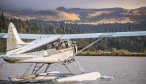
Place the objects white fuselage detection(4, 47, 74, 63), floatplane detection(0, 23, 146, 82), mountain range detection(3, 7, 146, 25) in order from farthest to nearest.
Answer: mountain range detection(3, 7, 146, 25), floatplane detection(0, 23, 146, 82), white fuselage detection(4, 47, 74, 63)

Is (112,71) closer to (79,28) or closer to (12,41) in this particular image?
(12,41)

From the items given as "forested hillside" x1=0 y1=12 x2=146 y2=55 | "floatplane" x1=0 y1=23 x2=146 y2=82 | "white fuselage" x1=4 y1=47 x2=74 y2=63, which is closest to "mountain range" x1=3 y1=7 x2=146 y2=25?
"forested hillside" x1=0 y1=12 x2=146 y2=55

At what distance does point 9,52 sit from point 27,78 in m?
1.41

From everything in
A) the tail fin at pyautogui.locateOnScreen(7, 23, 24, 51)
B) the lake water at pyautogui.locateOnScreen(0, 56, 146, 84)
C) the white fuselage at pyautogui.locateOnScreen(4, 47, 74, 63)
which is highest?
the tail fin at pyautogui.locateOnScreen(7, 23, 24, 51)

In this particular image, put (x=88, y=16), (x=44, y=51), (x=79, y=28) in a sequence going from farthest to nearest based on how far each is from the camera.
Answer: (x=79, y=28) < (x=88, y=16) < (x=44, y=51)

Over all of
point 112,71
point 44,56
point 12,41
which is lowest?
point 112,71

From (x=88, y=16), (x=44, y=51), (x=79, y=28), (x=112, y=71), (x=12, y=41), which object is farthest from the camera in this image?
(x=79, y=28)

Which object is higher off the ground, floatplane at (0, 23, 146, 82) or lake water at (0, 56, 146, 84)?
floatplane at (0, 23, 146, 82)

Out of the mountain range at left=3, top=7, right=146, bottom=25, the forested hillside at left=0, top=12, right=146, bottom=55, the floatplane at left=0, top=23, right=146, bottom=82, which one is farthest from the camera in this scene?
the forested hillside at left=0, top=12, right=146, bottom=55

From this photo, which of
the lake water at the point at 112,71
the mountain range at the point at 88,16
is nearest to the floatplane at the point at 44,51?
the lake water at the point at 112,71

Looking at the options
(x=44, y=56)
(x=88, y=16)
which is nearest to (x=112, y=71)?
(x=88, y=16)

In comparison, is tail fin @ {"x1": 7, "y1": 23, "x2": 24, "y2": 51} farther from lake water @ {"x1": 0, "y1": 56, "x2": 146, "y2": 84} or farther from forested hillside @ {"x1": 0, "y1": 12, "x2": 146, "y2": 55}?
lake water @ {"x1": 0, "y1": 56, "x2": 146, "y2": 84}

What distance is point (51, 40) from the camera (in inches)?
454

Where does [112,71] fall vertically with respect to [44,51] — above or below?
below
